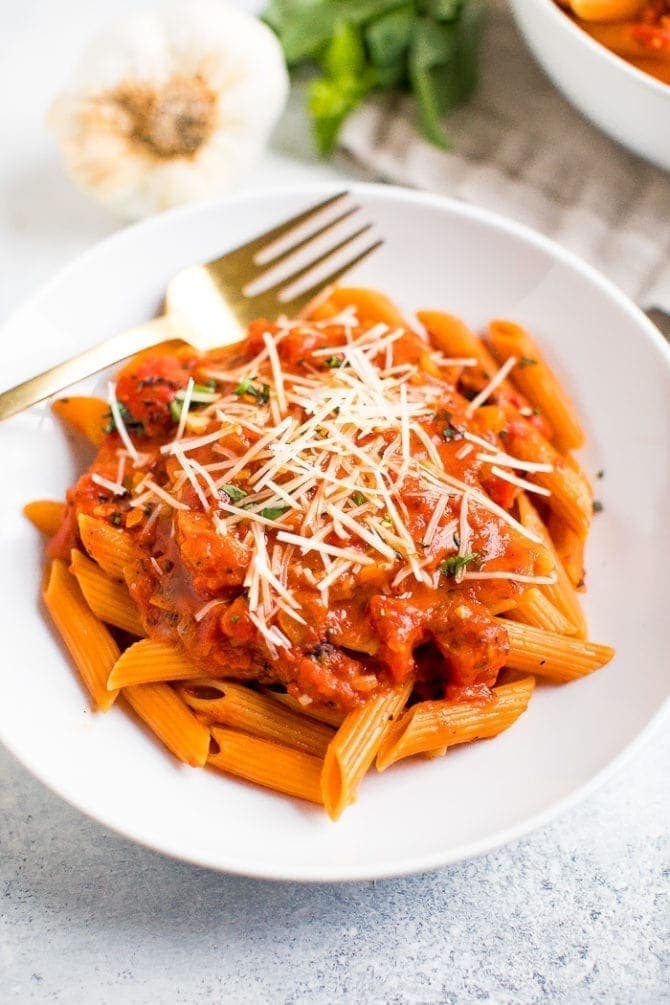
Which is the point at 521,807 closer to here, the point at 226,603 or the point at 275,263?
the point at 226,603

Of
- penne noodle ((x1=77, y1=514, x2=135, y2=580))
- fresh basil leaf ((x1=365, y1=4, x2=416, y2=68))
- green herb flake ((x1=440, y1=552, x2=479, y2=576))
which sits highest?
fresh basil leaf ((x1=365, y1=4, x2=416, y2=68))

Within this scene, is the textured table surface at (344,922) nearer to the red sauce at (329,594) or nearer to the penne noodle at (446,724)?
the penne noodle at (446,724)

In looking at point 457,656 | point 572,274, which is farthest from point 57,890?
point 572,274

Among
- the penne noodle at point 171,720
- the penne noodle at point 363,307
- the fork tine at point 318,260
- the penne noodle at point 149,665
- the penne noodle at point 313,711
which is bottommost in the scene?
the penne noodle at point 313,711

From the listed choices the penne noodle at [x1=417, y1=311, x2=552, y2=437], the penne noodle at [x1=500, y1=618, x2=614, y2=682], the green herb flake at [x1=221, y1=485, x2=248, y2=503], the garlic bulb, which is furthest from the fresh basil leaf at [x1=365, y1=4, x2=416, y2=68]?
the penne noodle at [x1=500, y1=618, x2=614, y2=682]

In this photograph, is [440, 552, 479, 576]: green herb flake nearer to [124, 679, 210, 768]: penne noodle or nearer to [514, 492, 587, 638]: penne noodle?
[514, 492, 587, 638]: penne noodle

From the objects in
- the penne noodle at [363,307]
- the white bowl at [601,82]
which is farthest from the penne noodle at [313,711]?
the white bowl at [601,82]

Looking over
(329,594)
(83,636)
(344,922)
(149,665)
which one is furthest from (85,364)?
(344,922)
